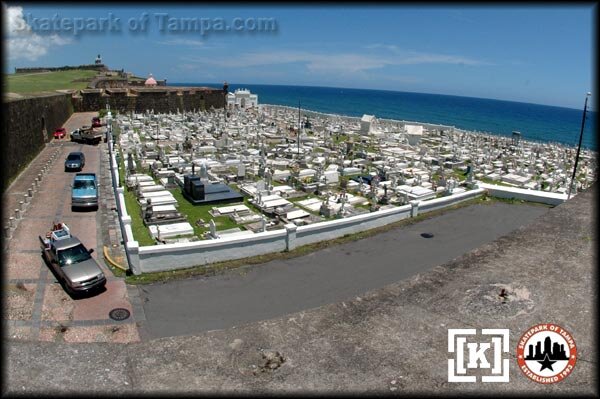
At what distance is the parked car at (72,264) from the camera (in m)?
10.7

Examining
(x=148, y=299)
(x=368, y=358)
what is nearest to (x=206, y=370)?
(x=368, y=358)

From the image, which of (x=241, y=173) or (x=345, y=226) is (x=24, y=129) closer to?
(x=241, y=173)

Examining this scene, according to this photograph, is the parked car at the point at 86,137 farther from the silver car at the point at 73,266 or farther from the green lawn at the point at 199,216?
the silver car at the point at 73,266

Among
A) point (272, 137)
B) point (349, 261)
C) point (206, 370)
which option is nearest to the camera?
point (206, 370)

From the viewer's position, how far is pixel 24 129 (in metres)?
25.4

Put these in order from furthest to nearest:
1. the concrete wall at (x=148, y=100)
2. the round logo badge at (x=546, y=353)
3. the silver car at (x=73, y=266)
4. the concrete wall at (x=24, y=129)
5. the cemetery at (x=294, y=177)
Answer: the concrete wall at (x=148, y=100) < the concrete wall at (x=24, y=129) < the cemetery at (x=294, y=177) < the silver car at (x=73, y=266) < the round logo badge at (x=546, y=353)

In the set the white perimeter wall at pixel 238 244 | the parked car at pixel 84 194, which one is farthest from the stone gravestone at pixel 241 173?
the parked car at pixel 84 194

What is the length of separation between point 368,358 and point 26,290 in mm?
9667

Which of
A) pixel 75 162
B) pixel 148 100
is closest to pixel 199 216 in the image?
pixel 75 162

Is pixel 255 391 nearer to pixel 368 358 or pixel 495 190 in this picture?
pixel 368 358

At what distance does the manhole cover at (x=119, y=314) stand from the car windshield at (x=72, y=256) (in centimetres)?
220

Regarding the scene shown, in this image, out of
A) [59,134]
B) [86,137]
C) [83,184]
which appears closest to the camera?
[83,184]

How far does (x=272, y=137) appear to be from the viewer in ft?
124

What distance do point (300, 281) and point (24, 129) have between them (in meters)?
23.3
